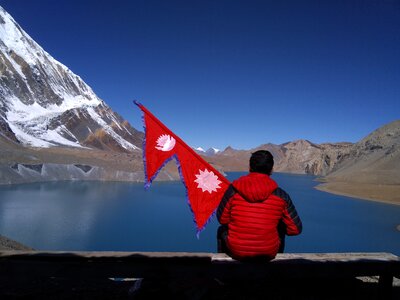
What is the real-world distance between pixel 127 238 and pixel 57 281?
78.7 feet

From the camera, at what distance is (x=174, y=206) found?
46.4 m

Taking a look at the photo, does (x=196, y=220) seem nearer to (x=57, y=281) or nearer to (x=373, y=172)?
(x=57, y=281)

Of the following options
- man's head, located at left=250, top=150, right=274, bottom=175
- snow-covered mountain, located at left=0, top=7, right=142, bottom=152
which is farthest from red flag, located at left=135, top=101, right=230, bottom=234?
snow-covered mountain, located at left=0, top=7, right=142, bottom=152

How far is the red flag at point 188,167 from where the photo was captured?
18.7 ft

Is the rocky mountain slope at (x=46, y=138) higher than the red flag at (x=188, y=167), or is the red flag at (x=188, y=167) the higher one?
the rocky mountain slope at (x=46, y=138)

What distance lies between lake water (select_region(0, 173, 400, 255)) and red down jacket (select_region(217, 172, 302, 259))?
2143cm

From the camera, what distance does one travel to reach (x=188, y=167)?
5.84 meters

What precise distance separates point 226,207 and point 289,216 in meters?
0.69

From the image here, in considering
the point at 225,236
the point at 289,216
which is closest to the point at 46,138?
the point at 225,236

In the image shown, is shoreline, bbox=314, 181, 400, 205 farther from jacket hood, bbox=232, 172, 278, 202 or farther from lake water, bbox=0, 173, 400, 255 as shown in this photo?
jacket hood, bbox=232, 172, 278, 202

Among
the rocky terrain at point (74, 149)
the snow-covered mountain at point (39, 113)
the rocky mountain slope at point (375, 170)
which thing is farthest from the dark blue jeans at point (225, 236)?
the snow-covered mountain at point (39, 113)

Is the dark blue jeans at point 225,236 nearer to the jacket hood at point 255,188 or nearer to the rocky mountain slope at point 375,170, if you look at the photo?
the jacket hood at point 255,188

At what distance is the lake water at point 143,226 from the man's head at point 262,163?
21.5m

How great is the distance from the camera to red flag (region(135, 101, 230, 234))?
5.71 metres
